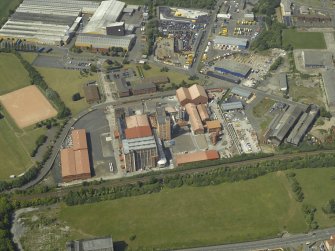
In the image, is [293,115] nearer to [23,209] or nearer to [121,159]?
[121,159]

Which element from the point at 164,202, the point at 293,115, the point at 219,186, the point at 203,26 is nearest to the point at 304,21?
the point at 203,26

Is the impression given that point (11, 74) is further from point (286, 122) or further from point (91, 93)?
point (286, 122)

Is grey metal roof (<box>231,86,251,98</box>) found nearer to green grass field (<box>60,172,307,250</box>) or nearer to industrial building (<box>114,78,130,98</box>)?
industrial building (<box>114,78,130,98</box>)

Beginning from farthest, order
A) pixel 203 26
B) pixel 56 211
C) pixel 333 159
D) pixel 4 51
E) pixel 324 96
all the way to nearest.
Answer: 1. pixel 203 26
2. pixel 4 51
3. pixel 324 96
4. pixel 333 159
5. pixel 56 211

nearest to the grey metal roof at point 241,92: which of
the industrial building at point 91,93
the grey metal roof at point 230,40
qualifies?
the grey metal roof at point 230,40

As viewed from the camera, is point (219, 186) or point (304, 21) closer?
point (219, 186)

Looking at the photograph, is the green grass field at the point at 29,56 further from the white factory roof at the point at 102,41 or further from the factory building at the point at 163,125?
the factory building at the point at 163,125

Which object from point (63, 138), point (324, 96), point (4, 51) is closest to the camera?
point (63, 138)
